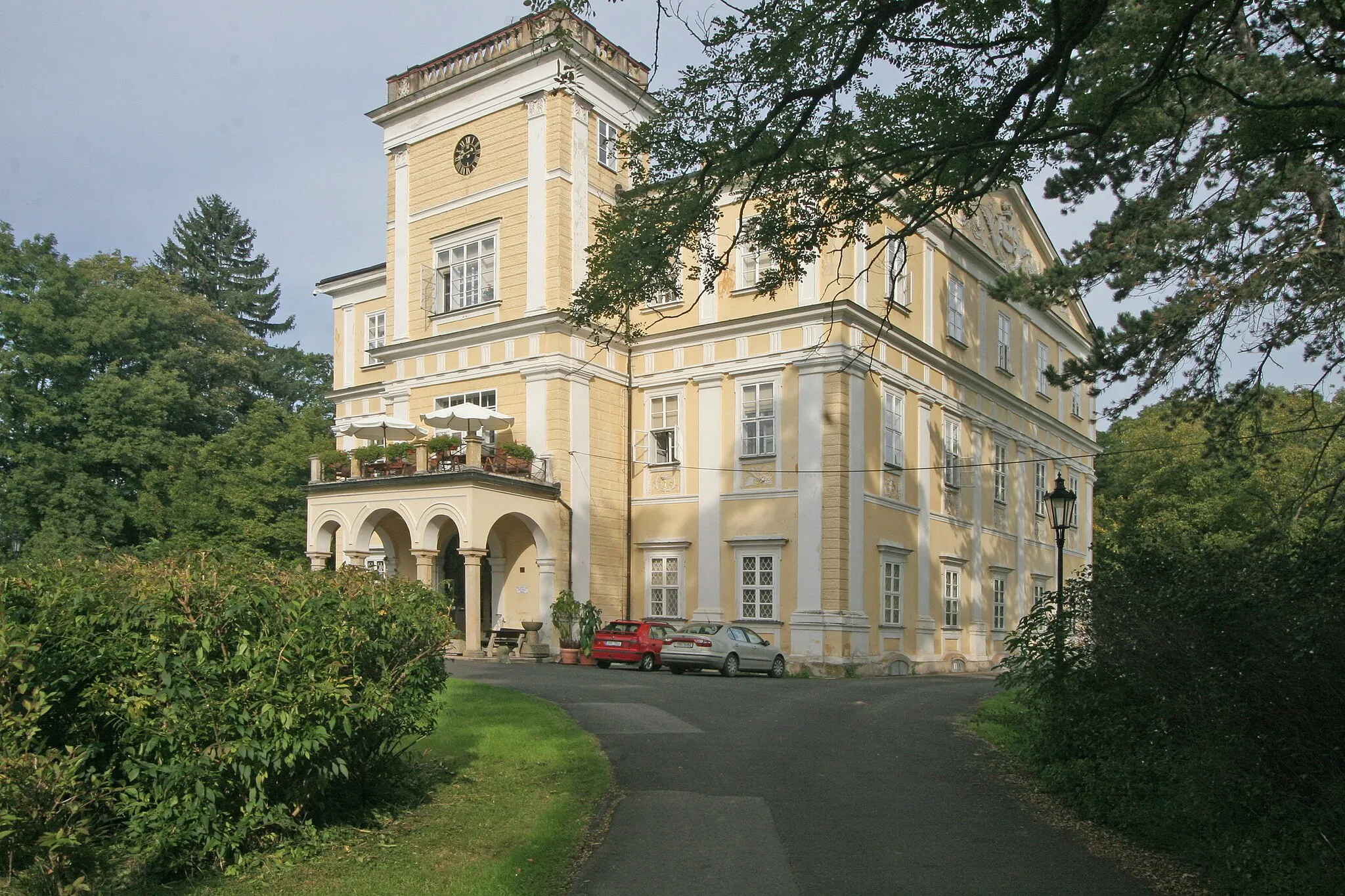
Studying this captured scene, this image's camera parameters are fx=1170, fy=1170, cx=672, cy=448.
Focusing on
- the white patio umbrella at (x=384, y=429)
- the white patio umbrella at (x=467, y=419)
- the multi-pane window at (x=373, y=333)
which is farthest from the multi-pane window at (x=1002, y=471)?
the multi-pane window at (x=373, y=333)

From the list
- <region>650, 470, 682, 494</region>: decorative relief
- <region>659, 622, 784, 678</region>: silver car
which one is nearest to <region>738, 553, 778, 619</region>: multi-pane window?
<region>659, 622, 784, 678</region>: silver car

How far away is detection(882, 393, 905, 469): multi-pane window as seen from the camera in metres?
32.6

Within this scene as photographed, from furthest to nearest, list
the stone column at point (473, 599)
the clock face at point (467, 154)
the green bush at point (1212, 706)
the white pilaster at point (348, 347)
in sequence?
1. the white pilaster at point (348, 347)
2. the clock face at point (467, 154)
3. the stone column at point (473, 599)
4. the green bush at point (1212, 706)

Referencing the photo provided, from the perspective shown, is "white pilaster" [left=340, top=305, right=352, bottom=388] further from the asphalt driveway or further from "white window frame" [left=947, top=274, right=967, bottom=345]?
the asphalt driveway

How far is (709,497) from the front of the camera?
3256cm

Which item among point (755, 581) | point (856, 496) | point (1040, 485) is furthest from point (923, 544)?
point (1040, 485)

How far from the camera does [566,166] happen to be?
32.7m

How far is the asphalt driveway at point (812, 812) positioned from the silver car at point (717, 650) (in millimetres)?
8856

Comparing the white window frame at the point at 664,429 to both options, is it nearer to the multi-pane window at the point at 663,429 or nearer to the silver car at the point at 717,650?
the multi-pane window at the point at 663,429

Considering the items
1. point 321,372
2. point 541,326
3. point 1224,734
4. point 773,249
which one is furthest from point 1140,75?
point 321,372

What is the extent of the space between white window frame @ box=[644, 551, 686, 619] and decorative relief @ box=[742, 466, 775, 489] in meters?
2.90

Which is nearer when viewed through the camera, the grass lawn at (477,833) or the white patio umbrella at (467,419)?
the grass lawn at (477,833)

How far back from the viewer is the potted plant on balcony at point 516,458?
3150 centimetres

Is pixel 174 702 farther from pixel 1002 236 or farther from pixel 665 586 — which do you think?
pixel 1002 236
